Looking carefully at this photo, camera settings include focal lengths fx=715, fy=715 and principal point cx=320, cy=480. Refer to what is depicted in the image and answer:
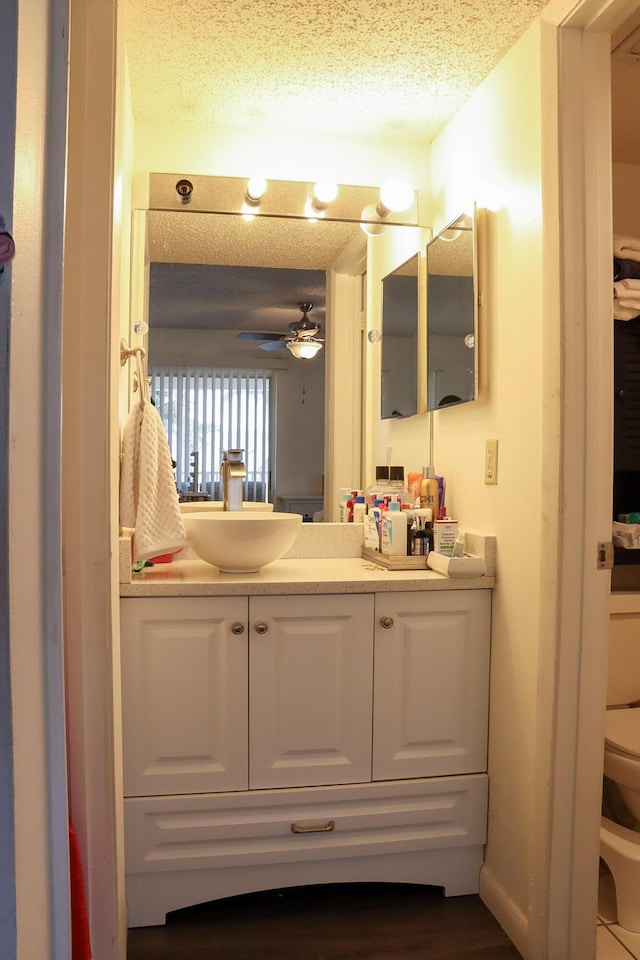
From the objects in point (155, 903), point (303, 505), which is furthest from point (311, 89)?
point (155, 903)

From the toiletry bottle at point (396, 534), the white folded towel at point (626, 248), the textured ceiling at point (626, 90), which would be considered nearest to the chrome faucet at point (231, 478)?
the toiletry bottle at point (396, 534)

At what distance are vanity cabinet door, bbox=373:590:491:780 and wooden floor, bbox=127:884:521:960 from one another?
35cm

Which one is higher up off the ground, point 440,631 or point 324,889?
point 440,631

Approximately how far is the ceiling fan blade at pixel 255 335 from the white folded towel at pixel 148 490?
51cm

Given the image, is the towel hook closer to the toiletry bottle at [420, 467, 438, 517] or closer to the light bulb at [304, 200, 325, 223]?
the light bulb at [304, 200, 325, 223]

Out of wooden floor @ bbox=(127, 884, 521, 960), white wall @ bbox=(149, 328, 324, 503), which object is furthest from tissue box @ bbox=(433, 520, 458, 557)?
wooden floor @ bbox=(127, 884, 521, 960)

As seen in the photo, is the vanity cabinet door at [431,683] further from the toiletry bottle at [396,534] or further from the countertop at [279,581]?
the toiletry bottle at [396,534]

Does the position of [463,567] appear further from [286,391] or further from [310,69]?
[310,69]

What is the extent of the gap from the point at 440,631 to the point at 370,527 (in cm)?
47

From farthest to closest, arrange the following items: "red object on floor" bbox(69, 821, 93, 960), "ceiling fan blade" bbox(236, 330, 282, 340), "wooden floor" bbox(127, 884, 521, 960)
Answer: "ceiling fan blade" bbox(236, 330, 282, 340), "wooden floor" bbox(127, 884, 521, 960), "red object on floor" bbox(69, 821, 93, 960)

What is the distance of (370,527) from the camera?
233cm

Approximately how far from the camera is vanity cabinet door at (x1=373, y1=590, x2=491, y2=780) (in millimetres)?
1950

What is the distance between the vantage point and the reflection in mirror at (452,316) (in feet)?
6.89

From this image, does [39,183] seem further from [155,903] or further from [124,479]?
[155,903]
